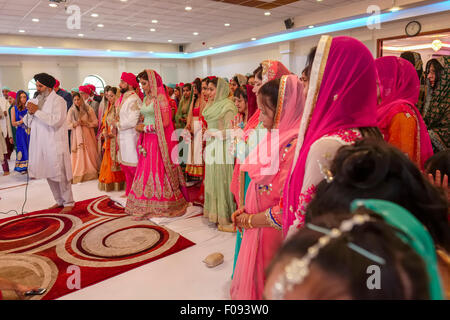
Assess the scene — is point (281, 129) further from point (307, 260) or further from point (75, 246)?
point (75, 246)

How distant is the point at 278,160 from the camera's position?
4.58ft

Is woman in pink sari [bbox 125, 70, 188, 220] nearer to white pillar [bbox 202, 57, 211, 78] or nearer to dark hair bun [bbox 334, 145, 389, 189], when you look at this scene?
dark hair bun [bbox 334, 145, 389, 189]

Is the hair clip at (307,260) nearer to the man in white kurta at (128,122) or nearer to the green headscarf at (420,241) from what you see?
the green headscarf at (420,241)

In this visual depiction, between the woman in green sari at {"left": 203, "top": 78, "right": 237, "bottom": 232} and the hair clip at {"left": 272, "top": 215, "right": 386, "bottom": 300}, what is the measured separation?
2577 millimetres

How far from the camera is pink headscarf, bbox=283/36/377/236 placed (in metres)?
0.99

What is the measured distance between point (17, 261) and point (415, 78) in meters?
3.20

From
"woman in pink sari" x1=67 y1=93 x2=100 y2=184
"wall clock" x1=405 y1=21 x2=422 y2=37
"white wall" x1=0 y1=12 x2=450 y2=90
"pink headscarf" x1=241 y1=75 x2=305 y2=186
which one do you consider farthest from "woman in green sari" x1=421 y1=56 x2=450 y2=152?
"white wall" x1=0 y1=12 x2=450 y2=90

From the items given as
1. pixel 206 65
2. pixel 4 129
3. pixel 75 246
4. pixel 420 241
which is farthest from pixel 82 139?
pixel 206 65

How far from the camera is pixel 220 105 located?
10.1 ft

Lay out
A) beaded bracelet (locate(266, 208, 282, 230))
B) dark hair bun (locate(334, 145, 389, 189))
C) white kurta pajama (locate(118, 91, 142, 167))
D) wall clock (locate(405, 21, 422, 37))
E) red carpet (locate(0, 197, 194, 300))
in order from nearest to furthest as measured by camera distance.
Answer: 1. dark hair bun (locate(334, 145, 389, 189))
2. beaded bracelet (locate(266, 208, 282, 230))
3. red carpet (locate(0, 197, 194, 300))
4. white kurta pajama (locate(118, 91, 142, 167))
5. wall clock (locate(405, 21, 422, 37))

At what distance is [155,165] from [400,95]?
2.42m

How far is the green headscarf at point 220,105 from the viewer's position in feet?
10.0

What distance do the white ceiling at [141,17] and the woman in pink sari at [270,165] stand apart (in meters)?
6.74
